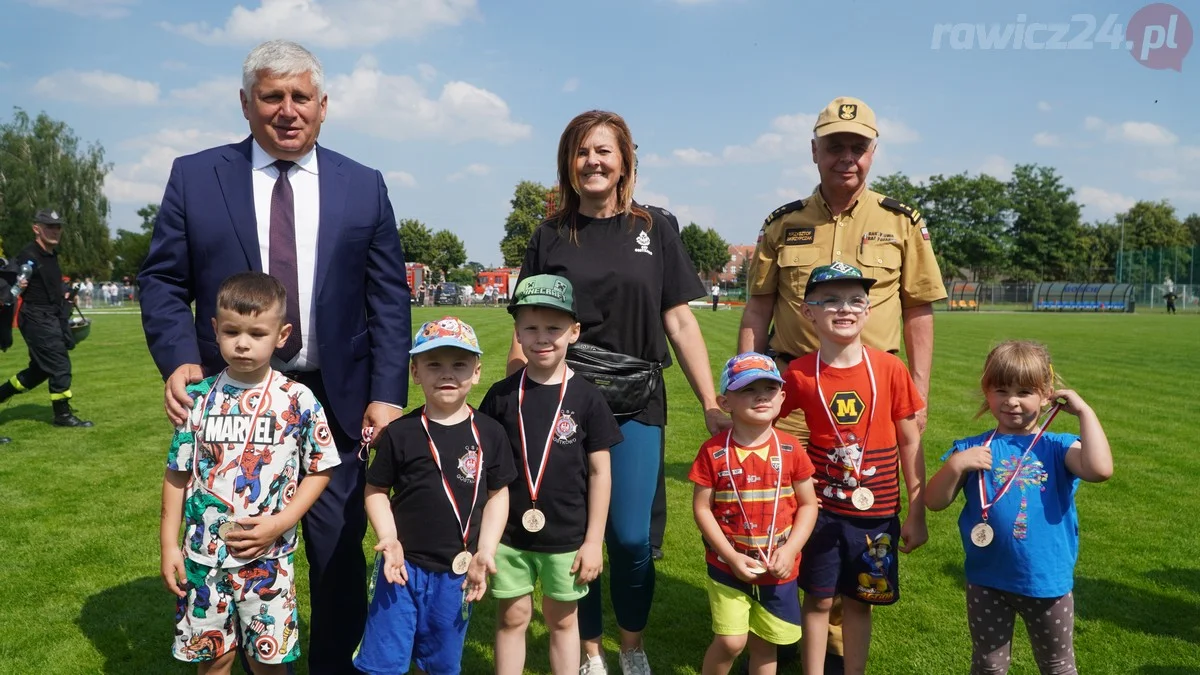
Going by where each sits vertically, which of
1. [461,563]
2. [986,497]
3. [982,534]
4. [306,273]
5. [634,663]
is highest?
[306,273]

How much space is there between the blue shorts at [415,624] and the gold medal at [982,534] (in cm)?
191

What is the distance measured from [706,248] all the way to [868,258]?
105 metres

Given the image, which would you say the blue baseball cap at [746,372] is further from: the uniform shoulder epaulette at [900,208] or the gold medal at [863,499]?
the uniform shoulder epaulette at [900,208]

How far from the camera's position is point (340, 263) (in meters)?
2.99

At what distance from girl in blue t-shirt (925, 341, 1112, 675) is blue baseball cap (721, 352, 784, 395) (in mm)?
711

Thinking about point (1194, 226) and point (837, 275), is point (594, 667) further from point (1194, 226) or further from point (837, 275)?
point (1194, 226)

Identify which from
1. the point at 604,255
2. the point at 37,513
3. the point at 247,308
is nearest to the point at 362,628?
the point at 247,308

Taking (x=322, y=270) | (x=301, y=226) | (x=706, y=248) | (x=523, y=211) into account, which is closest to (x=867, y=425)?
(x=322, y=270)

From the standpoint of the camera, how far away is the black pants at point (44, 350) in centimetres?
913

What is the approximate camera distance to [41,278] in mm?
9148

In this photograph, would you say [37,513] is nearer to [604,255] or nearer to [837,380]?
[604,255]

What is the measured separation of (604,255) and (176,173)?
5.56 ft

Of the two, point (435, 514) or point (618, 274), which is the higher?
point (618, 274)

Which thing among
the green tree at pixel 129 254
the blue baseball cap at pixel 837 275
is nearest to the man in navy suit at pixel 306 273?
the blue baseball cap at pixel 837 275
